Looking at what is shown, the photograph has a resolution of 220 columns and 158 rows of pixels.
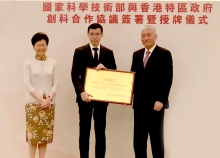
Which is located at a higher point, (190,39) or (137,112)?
(190,39)

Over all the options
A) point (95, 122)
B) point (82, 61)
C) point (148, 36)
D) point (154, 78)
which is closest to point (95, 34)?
point (82, 61)

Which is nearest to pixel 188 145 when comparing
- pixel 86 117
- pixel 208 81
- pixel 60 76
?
pixel 208 81

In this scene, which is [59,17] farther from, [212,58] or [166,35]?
[212,58]

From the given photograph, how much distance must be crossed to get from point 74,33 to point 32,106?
0.90 m

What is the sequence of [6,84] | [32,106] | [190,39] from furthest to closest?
1. [6,84]
2. [190,39]
3. [32,106]

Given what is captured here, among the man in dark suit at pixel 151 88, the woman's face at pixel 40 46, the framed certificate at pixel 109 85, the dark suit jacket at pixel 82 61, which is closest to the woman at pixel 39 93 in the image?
the woman's face at pixel 40 46

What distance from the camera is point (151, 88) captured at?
2484 millimetres

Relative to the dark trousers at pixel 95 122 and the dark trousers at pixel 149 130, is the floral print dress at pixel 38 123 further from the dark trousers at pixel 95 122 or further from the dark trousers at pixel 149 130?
the dark trousers at pixel 149 130

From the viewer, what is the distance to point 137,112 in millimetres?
2568

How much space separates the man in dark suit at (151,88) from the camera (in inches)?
96.4

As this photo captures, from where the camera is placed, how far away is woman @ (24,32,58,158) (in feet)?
8.27

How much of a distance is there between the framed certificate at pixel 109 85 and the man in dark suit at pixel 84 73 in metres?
0.05

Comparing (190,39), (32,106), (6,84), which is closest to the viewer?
(32,106)

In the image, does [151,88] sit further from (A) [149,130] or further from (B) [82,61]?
(B) [82,61]
